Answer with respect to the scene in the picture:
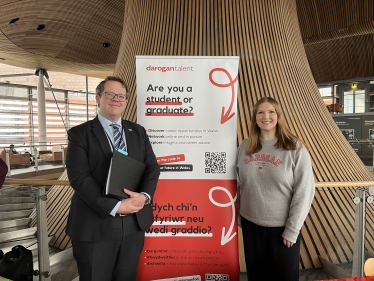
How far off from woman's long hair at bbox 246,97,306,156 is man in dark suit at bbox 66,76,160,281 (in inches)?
28.4

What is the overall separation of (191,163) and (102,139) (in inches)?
32.7

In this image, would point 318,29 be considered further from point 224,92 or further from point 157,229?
point 157,229

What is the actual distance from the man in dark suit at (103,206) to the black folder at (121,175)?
0.16ft

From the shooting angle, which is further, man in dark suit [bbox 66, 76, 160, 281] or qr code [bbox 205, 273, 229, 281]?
qr code [bbox 205, 273, 229, 281]

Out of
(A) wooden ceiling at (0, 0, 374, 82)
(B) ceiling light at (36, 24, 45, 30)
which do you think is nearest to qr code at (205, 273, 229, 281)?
(A) wooden ceiling at (0, 0, 374, 82)

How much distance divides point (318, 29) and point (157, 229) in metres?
7.34

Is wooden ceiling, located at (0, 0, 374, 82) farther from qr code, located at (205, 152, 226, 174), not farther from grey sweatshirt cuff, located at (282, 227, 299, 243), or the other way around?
grey sweatshirt cuff, located at (282, 227, 299, 243)

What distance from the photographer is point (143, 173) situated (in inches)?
73.4

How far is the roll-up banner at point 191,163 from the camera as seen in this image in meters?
2.27

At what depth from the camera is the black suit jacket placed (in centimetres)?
162

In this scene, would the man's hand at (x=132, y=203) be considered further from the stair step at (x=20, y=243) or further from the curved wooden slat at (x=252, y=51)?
the curved wooden slat at (x=252, y=51)

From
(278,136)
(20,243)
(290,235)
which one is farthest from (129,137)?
(20,243)

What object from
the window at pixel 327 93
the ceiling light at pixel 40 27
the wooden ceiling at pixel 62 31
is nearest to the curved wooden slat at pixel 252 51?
the wooden ceiling at pixel 62 31

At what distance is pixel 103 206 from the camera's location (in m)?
1.61
